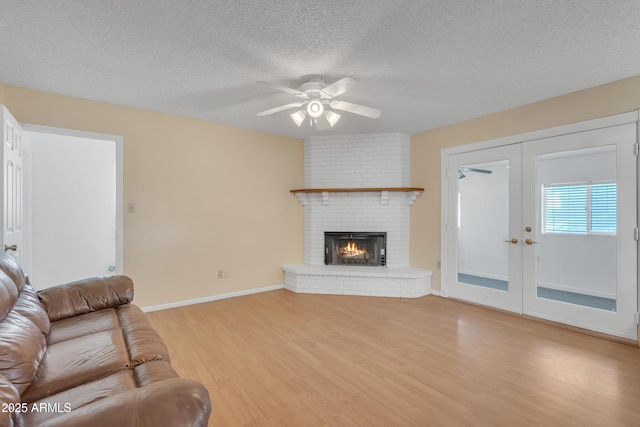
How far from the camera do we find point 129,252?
3.77 m

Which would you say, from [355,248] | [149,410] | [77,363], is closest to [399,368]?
[149,410]

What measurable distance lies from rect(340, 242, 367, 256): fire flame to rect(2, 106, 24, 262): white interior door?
12.9 ft

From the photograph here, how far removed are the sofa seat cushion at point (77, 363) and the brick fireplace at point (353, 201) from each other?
315 cm

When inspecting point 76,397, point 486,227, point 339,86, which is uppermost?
point 339,86

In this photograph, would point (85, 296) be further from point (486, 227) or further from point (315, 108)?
point (486, 227)

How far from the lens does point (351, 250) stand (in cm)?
512

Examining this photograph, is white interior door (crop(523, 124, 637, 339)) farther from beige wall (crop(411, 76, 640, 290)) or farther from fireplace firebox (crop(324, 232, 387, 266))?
fireplace firebox (crop(324, 232, 387, 266))

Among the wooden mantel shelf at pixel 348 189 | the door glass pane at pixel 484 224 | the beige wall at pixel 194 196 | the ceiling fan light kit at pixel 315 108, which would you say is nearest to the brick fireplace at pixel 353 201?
the wooden mantel shelf at pixel 348 189

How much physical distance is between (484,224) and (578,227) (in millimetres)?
1007

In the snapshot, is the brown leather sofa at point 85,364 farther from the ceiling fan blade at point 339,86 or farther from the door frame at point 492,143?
the door frame at point 492,143

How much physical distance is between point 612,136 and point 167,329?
16.1 feet

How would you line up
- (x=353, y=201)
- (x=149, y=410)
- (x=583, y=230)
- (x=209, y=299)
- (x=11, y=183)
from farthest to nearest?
(x=353, y=201) → (x=209, y=299) → (x=583, y=230) → (x=11, y=183) → (x=149, y=410)

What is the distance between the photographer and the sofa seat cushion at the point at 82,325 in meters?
1.90

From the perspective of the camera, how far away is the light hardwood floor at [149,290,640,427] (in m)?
1.88
